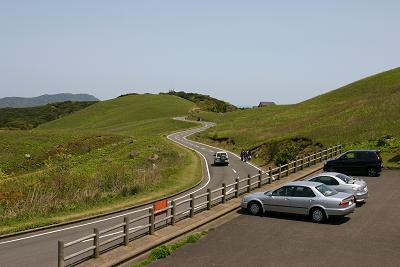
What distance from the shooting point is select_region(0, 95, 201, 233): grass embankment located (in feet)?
83.5

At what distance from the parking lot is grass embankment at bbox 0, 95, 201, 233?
1007cm

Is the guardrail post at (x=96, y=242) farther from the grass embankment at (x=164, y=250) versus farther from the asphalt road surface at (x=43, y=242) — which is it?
the grass embankment at (x=164, y=250)

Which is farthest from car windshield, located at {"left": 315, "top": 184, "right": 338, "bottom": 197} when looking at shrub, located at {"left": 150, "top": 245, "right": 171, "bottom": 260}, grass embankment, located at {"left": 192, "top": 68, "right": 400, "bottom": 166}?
grass embankment, located at {"left": 192, "top": 68, "right": 400, "bottom": 166}

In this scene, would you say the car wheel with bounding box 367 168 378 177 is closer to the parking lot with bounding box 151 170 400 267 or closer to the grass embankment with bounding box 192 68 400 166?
the grass embankment with bounding box 192 68 400 166

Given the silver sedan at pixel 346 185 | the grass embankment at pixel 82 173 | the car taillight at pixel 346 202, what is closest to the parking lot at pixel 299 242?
the car taillight at pixel 346 202

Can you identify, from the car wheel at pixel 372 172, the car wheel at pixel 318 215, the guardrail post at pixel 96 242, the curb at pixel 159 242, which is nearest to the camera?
the curb at pixel 159 242

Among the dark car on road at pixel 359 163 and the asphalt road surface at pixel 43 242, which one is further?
the dark car on road at pixel 359 163

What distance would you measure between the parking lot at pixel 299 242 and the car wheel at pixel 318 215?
0.99 feet

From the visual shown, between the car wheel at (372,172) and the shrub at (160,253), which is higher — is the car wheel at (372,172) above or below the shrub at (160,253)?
above

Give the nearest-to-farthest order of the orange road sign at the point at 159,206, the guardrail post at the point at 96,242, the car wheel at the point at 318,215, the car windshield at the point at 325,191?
the guardrail post at the point at 96,242 < the orange road sign at the point at 159,206 < the car wheel at the point at 318,215 < the car windshield at the point at 325,191

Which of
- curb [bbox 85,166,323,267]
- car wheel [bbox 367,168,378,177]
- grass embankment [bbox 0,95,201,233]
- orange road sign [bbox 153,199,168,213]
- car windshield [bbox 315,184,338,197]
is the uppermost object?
car windshield [bbox 315,184,338,197]

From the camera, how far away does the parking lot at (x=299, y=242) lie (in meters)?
13.8

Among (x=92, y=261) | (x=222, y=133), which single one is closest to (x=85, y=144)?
(x=222, y=133)

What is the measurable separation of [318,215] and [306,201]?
2.53 ft
